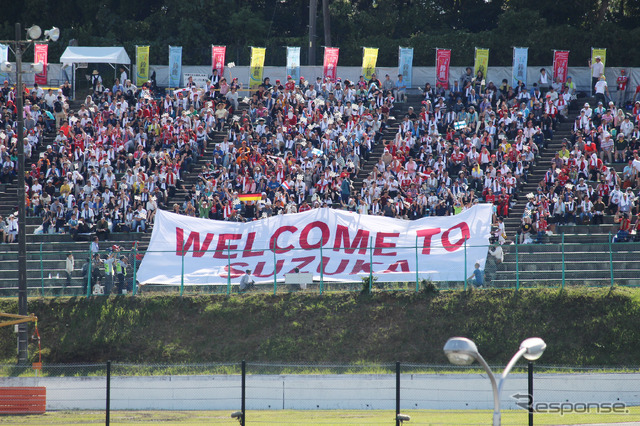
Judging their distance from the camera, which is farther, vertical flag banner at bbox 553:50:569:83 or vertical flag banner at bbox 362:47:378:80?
vertical flag banner at bbox 362:47:378:80

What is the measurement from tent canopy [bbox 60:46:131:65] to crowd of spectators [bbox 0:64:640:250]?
3.07m

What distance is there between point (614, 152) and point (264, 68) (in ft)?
Answer: 60.1

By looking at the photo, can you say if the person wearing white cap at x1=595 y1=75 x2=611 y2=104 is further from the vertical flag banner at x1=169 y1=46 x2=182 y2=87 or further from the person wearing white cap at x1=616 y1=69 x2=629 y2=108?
the vertical flag banner at x1=169 y1=46 x2=182 y2=87

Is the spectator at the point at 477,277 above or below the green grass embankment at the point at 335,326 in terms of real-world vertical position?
above

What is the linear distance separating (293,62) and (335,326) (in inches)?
788

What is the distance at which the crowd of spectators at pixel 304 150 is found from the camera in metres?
34.3

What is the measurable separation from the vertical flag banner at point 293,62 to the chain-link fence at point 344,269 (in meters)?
17.6

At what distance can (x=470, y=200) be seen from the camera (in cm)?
3328

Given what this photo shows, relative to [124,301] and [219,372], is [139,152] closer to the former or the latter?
[124,301]

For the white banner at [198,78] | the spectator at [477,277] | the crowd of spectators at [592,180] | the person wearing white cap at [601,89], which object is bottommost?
the spectator at [477,277]

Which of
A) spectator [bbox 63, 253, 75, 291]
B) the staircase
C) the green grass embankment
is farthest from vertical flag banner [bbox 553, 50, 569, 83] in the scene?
spectator [bbox 63, 253, 75, 291]

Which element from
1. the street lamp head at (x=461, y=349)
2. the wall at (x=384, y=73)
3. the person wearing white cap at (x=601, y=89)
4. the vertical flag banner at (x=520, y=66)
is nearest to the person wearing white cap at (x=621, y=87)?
the wall at (x=384, y=73)

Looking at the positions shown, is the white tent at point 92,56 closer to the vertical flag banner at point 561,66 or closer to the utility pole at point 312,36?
the utility pole at point 312,36

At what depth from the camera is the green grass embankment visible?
28.5 metres
